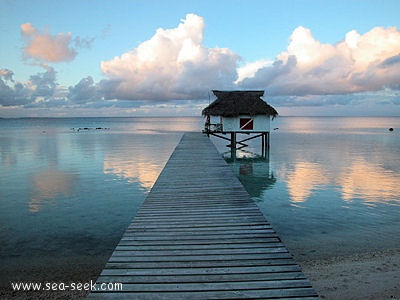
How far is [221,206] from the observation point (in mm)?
7207

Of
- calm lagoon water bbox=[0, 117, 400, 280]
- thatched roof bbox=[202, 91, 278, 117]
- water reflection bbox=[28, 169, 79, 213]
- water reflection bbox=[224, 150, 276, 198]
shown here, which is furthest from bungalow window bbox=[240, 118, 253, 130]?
water reflection bbox=[28, 169, 79, 213]

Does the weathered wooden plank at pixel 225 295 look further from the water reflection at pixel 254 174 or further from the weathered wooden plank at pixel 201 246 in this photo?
the water reflection at pixel 254 174

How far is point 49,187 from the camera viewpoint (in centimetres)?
1722

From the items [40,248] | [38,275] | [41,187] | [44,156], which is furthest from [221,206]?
[44,156]

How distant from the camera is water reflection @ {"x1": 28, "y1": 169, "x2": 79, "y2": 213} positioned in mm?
14188

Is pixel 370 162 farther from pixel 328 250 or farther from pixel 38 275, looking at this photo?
pixel 38 275

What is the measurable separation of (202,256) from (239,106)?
79.0 feet

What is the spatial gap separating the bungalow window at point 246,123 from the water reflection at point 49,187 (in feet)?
47.5

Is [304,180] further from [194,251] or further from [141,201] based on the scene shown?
[194,251]

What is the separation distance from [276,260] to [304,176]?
16.8 meters

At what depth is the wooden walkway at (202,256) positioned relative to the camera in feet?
11.8

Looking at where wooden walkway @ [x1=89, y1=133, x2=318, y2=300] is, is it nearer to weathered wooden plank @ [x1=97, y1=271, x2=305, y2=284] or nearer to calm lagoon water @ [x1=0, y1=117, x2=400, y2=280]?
weathered wooden plank @ [x1=97, y1=271, x2=305, y2=284]

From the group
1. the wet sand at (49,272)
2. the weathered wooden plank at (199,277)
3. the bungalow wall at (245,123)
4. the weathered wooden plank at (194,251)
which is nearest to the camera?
the weathered wooden plank at (199,277)

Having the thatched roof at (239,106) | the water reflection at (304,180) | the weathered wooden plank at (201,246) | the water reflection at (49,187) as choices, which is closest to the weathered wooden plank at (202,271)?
the weathered wooden plank at (201,246)
